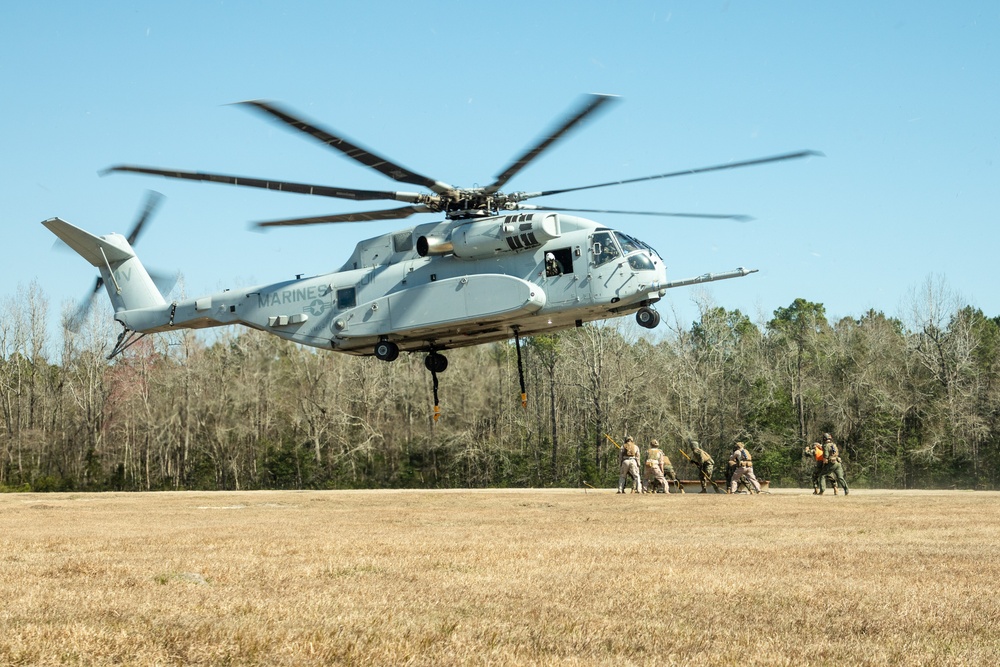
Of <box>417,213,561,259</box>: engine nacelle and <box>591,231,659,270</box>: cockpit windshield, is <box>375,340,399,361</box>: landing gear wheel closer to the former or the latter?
<box>417,213,561,259</box>: engine nacelle

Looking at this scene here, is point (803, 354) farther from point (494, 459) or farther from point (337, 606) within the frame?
point (337, 606)

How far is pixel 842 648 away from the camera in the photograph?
6125 millimetres

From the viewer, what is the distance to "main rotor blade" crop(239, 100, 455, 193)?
17.3m

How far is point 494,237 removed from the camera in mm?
23375

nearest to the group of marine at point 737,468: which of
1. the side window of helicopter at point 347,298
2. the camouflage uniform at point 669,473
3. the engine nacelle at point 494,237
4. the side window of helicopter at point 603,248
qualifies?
the camouflage uniform at point 669,473

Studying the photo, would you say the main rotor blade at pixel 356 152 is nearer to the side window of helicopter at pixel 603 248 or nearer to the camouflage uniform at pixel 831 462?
the side window of helicopter at pixel 603 248

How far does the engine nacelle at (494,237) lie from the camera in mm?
23125

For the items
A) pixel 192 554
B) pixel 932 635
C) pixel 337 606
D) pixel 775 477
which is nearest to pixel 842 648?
pixel 932 635

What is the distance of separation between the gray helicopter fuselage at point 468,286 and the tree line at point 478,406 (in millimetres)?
29617

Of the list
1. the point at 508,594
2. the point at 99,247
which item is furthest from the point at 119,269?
the point at 508,594

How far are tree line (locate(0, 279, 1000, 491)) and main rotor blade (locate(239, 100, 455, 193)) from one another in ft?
108

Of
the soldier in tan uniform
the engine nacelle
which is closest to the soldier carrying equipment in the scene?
the soldier in tan uniform

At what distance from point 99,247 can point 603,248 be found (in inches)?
595

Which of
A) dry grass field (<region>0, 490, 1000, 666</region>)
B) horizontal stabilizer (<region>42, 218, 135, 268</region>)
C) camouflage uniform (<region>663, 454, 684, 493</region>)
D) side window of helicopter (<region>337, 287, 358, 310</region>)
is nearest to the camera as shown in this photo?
dry grass field (<region>0, 490, 1000, 666</region>)
